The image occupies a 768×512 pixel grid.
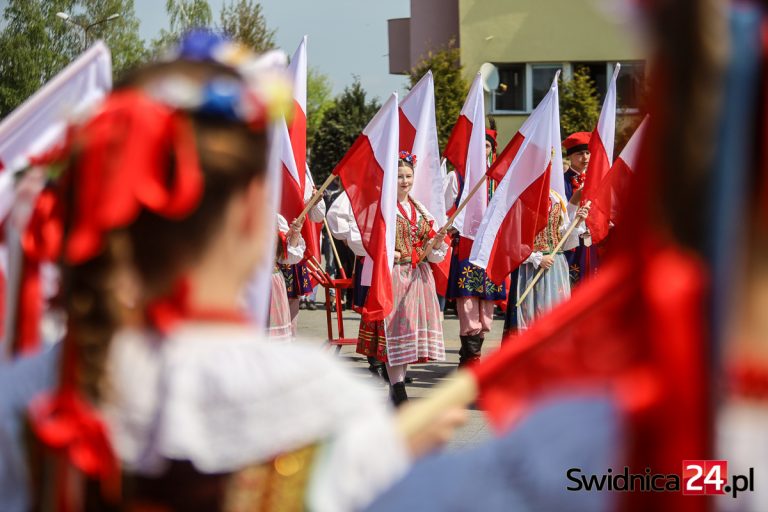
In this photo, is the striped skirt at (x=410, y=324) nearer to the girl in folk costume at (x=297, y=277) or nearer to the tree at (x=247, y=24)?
the girl in folk costume at (x=297, y=277)

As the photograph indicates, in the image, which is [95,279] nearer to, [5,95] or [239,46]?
[239,46]

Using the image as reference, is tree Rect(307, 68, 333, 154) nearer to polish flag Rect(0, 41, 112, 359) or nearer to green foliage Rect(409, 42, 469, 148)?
green foliage Rect(409, 42, 469, 148)

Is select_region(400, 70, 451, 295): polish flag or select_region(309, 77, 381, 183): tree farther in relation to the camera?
select_region(309, 77, 381, 183): tree

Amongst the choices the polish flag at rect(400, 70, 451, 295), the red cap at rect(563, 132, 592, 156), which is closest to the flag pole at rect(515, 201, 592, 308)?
the polish flag at rect(400, 70, 451, 295)

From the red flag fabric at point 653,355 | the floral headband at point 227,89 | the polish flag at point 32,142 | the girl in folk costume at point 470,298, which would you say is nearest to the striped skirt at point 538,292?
the girl in folk costume at point 470,298

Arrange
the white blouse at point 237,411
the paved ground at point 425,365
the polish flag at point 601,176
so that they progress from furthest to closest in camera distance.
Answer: the polish flag at point 601,176 < the paved ground at point 425,365 < the white blouse at point 237,411

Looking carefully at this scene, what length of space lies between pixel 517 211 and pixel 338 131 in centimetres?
2432

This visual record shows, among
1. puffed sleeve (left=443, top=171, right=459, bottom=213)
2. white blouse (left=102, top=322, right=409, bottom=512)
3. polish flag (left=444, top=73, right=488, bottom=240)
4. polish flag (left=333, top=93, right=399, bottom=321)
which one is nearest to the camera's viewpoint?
white blouse (left=102, top=322, right=409, bottom=512)

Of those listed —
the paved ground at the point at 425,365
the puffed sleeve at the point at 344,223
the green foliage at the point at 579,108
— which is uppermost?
the green foliage at the point at 579,108

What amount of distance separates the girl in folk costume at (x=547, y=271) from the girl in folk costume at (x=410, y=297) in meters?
0.72

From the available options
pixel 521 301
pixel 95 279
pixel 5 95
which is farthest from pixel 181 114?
pixel 5 95

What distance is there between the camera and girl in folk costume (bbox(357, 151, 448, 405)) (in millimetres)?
7410

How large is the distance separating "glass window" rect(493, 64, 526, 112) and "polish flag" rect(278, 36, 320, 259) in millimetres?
18597

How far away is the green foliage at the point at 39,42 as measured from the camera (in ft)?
71.3
